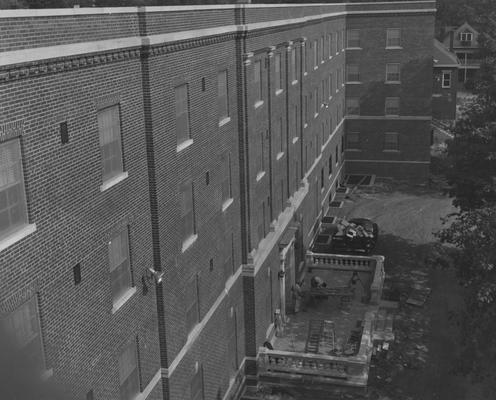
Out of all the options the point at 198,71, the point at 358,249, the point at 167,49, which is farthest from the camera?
the point at 358,249

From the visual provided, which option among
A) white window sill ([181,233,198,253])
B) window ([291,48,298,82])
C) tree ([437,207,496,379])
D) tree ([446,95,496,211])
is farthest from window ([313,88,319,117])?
white window sill ([181,233,198,253])

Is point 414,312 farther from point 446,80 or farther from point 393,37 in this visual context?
point 446,80

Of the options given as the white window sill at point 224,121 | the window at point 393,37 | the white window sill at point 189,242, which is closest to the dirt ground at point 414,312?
the white window sill at point 224,121

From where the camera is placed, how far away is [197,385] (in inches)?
931

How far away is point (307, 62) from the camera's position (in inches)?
1626

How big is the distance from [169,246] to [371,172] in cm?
4600

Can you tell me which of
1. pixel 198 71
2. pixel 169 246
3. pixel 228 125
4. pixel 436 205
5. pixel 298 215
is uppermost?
pixel 198 71

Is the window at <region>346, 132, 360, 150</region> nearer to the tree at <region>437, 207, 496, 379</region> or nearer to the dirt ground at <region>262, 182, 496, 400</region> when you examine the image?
the dirt ground at <region>262, 182, 496, 400</region>

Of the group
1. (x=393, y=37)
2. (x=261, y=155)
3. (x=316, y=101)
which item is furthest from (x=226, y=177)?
(x=393, y=37)

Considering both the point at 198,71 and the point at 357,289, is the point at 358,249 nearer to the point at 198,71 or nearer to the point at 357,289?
the point at 357,289

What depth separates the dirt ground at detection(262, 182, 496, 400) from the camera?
29.5 meters

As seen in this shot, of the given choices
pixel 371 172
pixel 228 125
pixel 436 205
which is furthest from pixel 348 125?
pixel 228 125

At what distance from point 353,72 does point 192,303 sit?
1713 inches

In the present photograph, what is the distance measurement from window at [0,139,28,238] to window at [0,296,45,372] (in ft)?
5.47
